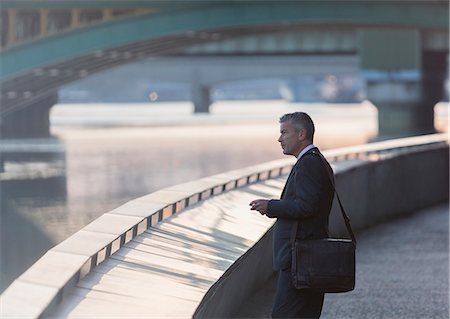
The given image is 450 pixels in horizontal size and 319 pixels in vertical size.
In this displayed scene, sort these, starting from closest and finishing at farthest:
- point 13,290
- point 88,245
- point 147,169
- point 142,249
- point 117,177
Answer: point 13,290, point 88,245, point 142,249, point 117,177, point 147,169

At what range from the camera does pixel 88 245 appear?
267 inches

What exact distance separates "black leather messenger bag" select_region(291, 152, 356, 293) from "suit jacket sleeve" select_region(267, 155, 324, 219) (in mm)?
71

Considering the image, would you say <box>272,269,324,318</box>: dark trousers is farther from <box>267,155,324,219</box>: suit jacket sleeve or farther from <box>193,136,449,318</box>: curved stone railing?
<box>193,136,449,318</box>: curved stone railing

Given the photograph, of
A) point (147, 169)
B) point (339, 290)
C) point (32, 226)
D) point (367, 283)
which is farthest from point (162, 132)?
point (339, 290)

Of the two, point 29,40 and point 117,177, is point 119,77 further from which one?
point 117,177

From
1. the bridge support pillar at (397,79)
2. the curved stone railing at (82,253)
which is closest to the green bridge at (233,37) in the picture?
the bridge support pillar at (397,79)

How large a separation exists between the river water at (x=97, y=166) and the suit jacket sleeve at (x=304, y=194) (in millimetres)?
10616

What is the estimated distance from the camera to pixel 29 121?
64312 millimetres

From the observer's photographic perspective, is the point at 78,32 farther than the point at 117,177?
Yes

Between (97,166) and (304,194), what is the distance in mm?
35553

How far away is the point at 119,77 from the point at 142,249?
9116 cm

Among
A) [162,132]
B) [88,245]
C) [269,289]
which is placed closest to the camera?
[88,245]

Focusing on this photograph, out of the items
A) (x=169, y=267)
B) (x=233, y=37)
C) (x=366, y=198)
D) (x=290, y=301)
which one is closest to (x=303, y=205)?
(x=290, y=301)

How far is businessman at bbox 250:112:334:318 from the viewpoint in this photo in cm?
569
